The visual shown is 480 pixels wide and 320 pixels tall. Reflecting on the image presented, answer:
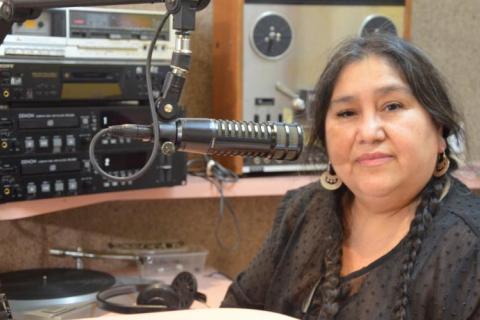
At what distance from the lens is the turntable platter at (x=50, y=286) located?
122cm

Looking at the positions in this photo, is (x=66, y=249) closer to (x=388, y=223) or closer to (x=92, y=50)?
(x=92, y=50)

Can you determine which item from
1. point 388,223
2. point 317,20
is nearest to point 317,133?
point 388,223

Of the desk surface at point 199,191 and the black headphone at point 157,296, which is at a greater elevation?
the desk surface at point 199,191

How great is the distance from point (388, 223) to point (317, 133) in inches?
8.4

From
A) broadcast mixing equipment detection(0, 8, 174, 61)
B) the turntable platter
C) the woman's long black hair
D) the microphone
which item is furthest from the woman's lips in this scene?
the turntable platter

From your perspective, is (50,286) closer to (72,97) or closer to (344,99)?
(72,97)

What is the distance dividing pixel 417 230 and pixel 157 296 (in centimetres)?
56

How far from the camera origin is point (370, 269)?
1.00 metres

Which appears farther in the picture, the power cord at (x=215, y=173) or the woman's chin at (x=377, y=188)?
the power cord at (x=215, y=173)

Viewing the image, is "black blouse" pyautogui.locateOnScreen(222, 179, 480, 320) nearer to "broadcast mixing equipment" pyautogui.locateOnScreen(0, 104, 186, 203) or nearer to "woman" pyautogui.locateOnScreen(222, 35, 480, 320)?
"woman" pyautogui.locateOnScreen(222, 35, 480, 320)

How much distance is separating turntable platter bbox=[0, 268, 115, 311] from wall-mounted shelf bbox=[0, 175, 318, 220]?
17cm

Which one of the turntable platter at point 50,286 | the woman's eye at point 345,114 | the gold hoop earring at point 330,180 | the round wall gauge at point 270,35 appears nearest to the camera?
the woman's eye at point 345,114

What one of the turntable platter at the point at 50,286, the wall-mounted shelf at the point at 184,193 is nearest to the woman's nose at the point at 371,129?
the wall-mounted shelf at the point at 184,193

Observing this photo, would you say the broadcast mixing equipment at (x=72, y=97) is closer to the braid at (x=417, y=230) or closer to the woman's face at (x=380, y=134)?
the woman's face at (x=380, y=134)
